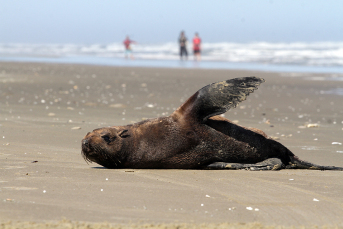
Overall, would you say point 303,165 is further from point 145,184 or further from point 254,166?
point 145,184

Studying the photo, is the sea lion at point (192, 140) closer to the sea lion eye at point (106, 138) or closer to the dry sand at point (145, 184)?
the sea lion eye at point (106, 138)

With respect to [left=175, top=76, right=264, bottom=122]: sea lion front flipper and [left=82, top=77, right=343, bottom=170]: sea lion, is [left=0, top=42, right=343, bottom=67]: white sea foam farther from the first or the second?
[left=175, top=76, right=264, bottom=122]: sea lion front flipper

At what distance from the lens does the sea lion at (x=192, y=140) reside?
206 inches

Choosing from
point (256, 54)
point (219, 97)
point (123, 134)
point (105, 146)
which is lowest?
point (105, 146)

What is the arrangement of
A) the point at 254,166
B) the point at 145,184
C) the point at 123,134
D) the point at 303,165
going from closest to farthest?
the point at 145,184
the point at 123,134
the point at 254,166
the point at 303,165

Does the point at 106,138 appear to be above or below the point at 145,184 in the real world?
above

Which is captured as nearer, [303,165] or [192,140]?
[192,140]

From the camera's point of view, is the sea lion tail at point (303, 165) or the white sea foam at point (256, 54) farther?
the white sea foam at point (256, 54)

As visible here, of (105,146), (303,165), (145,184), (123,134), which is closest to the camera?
(145,184)

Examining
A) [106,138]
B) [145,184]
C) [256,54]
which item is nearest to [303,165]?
[145,184]

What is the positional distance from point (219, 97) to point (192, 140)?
22.3 inches

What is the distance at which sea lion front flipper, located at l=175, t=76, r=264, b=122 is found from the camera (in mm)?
5223

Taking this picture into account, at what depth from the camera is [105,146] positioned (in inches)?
202

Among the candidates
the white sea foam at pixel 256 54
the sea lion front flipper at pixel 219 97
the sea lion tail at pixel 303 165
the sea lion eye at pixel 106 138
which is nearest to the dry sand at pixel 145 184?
the sea lion tail at pixel 303 165
